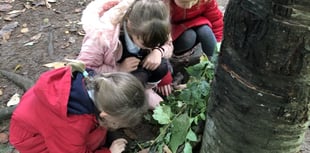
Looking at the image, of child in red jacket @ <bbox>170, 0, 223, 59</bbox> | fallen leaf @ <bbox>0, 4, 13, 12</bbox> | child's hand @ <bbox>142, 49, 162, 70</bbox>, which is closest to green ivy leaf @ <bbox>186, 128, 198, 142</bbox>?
child's hand @ <bbox>142, 49, 162, 70</bbox>

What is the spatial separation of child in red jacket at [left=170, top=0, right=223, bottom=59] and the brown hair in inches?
22.3

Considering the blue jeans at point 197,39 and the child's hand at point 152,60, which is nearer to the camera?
the child's hand at point 152,60

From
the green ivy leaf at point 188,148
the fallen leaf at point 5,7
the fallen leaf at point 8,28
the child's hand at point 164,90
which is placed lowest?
the fallen leaf at point 8,28

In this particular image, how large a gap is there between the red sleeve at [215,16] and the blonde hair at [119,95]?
3.61 ft

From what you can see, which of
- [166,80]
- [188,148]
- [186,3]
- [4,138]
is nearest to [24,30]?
[4,138]

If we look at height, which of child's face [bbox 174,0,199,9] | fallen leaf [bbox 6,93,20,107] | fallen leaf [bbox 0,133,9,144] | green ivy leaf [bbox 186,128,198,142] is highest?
child's face [bbox 174,0,199,9]

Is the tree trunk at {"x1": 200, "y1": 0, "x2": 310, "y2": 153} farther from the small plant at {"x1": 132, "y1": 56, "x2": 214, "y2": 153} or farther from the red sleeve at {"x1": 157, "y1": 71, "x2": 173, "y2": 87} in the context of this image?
the red sleeve at {"x1": 157, "y1": 71, "x2": 173, "y2": 87}

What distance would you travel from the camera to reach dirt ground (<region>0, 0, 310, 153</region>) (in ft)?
10.3

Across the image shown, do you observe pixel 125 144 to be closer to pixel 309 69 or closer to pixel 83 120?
pixel 83 120

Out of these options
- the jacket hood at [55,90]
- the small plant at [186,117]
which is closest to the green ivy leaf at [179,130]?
the small plant at [186,117]

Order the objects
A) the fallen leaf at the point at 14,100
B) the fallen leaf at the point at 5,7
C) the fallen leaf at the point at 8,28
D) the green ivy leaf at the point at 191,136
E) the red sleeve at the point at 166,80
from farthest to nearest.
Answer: the fallen leaf at the point at 5,7
the fallen leaf at the point at 8,28
the fallen leaf at the point at 14,100
the red sleeve at the point at 166,80
the green ivy leaf at the point at 191,136

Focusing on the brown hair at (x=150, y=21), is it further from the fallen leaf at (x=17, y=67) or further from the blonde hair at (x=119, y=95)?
the fallen leaf at (x=17, y=67)

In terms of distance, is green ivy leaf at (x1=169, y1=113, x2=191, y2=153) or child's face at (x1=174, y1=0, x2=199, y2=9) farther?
child's face at (x1=174, y1=0, x2=199, y2=9)

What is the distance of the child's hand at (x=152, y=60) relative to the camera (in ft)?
8.19
